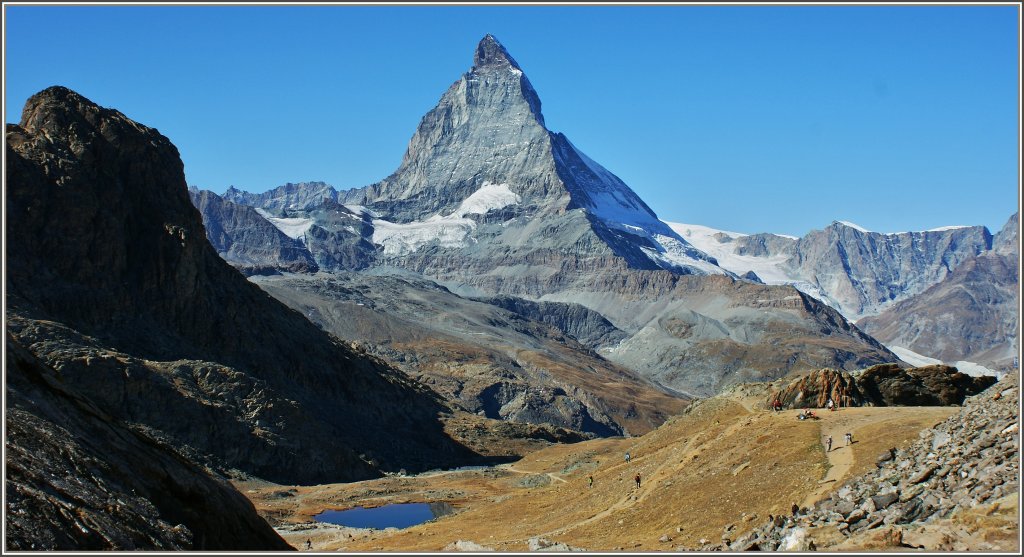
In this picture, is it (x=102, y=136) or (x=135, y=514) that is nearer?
(x=135, y=514)

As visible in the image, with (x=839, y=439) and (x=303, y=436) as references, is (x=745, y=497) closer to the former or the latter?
(x=839, y=439)

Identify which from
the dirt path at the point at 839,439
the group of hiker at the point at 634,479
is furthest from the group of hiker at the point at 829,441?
the group of hiker at the point at 634,479

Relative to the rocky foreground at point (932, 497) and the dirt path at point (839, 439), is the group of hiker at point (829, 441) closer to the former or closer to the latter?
the dirt path at point (839, 439)

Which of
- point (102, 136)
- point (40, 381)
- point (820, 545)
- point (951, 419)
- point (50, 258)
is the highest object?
point (102, 136)

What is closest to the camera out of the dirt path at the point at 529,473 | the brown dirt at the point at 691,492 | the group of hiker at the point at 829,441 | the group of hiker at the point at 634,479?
the brown dirt at the point at 691,492

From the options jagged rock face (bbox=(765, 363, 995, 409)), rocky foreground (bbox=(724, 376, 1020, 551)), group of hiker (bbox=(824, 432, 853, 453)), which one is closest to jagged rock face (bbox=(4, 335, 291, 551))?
rocky foreground (bbox=(724, 376, 1020, 551))

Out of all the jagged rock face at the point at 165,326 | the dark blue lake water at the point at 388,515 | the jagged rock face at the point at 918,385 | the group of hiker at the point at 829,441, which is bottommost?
the dark blue lake water at the point at 388,515

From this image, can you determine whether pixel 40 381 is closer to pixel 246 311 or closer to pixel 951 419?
pixel 951 419

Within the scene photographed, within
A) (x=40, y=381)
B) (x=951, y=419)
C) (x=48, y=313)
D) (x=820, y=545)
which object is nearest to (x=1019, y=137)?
(x=820, y=545)
